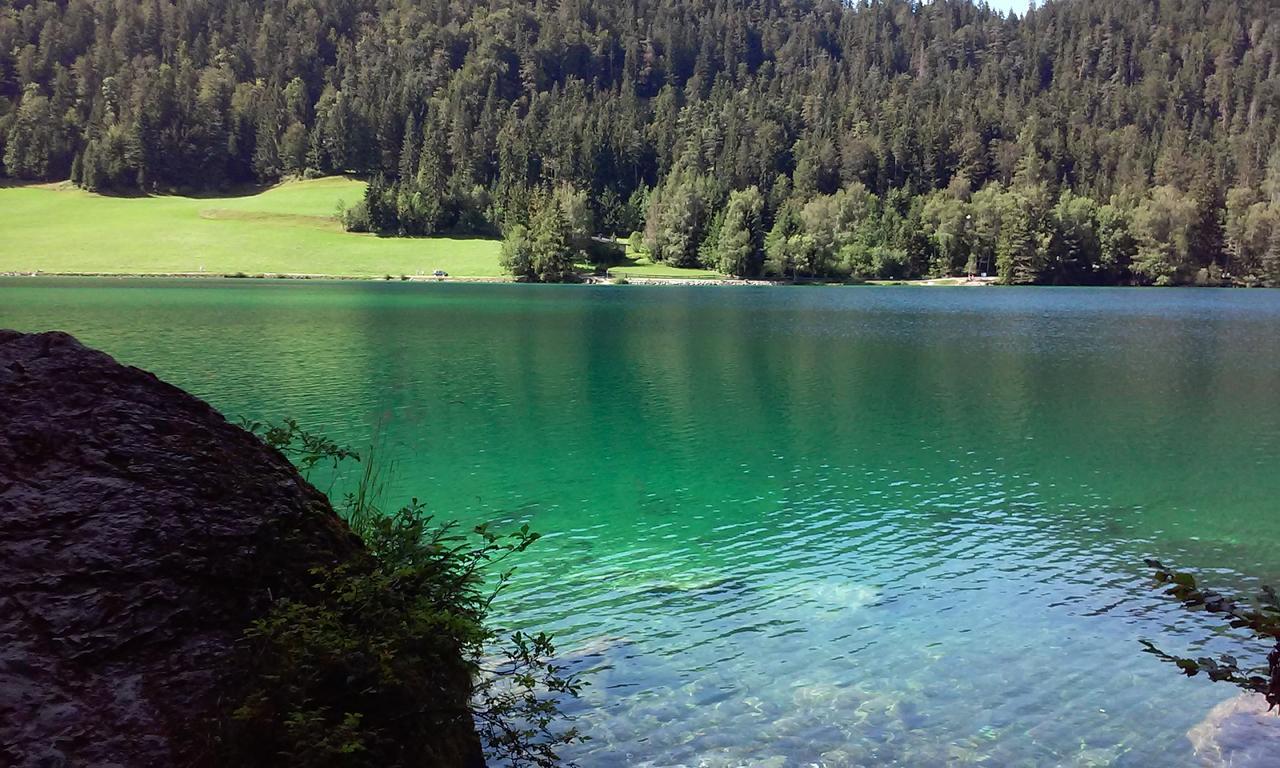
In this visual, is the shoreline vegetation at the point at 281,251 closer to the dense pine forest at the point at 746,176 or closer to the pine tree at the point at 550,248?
the pine tree at the point at 550,248

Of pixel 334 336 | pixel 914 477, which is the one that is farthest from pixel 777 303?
pixel 914 477

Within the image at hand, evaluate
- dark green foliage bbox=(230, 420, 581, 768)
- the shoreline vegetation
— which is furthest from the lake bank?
dark green foliage bbox=(230, 420, 581, 768)

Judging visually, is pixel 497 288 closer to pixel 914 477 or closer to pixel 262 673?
pixel 914 477

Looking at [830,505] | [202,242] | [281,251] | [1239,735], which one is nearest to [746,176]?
[281,251]

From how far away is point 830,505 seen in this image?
17312 millimetres

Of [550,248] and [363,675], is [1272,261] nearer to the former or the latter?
[550,248]

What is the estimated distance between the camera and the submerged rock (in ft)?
25.5

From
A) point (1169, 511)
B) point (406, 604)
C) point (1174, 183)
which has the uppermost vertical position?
point (1174, 183)

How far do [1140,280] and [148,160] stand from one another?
171840mm

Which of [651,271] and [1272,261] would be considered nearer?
[1272,261]

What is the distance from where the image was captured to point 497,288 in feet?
338

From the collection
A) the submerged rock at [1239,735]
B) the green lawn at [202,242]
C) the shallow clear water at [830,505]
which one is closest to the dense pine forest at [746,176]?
the green lawn at [202,242]

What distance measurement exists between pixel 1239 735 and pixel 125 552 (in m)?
9.06

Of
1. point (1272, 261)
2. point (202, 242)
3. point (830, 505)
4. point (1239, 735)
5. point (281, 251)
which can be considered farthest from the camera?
point (1272, 261)
